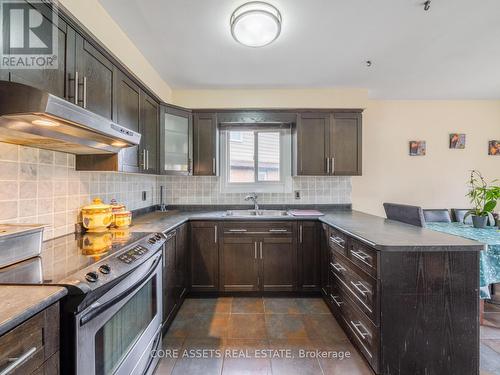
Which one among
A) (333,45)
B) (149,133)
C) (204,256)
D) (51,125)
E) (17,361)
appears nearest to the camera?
(17,361)

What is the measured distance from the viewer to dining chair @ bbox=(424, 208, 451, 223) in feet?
11.0

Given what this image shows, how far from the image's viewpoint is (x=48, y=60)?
1214 mm

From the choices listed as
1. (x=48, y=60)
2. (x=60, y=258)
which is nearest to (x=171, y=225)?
(x=60, y=258)

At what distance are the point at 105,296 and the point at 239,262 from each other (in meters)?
1.83

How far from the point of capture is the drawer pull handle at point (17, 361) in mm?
652

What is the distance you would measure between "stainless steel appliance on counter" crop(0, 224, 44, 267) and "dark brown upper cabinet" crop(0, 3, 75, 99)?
654 mm

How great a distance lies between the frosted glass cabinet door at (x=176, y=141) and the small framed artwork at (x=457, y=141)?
3868 mm

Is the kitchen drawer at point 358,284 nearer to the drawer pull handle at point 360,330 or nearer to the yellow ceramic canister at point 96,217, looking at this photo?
the drawer pull handle at point 360,330

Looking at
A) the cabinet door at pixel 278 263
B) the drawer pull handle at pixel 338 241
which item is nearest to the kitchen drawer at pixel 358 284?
the drawer pull handle at pixel 338 241

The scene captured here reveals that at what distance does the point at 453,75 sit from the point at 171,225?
3671 millimetres

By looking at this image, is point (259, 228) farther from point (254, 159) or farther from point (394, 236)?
point (394, 236)

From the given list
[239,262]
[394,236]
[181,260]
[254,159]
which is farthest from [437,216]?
[181,260]

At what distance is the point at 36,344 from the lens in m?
0.77

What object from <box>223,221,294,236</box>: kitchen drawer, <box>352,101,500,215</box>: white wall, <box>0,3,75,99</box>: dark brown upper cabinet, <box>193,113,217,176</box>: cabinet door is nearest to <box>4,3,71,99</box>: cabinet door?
<box>0,3,75,99</box>: dark brown upper cabinet
